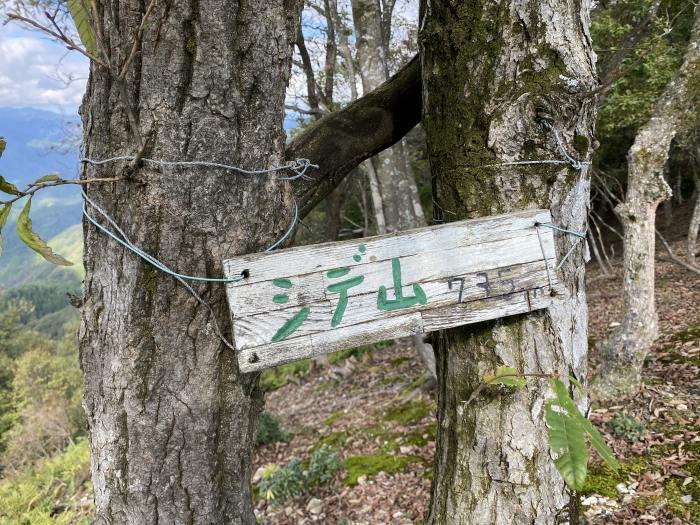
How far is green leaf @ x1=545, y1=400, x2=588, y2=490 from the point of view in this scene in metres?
0.92

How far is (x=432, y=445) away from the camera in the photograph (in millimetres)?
3965

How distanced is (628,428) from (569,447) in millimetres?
3006

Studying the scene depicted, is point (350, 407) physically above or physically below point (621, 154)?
below

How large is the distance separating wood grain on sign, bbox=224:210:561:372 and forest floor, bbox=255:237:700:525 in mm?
1875

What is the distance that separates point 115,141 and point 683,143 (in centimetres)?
1095

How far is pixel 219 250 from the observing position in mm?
1236

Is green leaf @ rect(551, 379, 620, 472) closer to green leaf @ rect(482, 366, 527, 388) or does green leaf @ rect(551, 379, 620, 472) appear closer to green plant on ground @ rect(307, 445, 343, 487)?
green leaf @ rect(482, 366, 527, 388)

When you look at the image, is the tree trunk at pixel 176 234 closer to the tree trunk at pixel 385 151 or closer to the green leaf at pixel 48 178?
the green leaf at pixel 48 178

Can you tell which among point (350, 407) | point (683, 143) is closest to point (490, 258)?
point (350, 407)

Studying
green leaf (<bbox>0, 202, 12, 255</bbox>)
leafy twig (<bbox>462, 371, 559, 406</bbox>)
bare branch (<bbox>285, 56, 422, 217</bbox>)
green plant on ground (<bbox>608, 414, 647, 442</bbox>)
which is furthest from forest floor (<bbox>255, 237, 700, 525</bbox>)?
green leaf (<bbox>0, 202, 12, 255</bbox>)

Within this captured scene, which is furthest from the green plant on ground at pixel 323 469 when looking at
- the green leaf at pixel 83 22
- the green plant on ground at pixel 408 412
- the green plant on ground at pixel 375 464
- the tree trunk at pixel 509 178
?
the green leaf at pixel 83 22

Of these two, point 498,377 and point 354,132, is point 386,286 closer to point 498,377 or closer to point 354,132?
point 498,377

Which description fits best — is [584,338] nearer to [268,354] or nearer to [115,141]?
[268,354]

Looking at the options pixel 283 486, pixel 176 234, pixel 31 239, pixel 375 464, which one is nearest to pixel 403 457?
pixel 375 464
